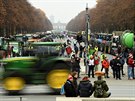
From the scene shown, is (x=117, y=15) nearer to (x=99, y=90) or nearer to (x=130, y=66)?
(x=130, y=66)

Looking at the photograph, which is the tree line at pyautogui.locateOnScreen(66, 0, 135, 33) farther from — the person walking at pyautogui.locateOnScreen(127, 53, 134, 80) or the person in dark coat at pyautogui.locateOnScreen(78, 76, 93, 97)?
the person in dark coat at pyautogui.locateOnScreen(78, 76, 93, 97)

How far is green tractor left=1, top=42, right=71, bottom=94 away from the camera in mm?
22703

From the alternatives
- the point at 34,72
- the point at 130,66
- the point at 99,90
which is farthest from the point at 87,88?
the point at 130,66

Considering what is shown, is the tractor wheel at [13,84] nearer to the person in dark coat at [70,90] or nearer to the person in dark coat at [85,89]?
the person in dark coat at [70,90]

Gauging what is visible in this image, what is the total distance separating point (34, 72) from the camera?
22734mm

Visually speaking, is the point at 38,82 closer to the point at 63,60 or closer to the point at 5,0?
the point at 63,60

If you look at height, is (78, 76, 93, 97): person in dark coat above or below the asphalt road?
above

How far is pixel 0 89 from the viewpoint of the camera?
25.0 meters

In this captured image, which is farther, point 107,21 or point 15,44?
point 107,21

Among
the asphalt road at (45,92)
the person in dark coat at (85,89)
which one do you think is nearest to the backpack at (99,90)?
the person in dark coat at (85,89)

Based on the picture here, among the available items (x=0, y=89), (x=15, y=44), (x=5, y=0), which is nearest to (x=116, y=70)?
(x=0, y=89)

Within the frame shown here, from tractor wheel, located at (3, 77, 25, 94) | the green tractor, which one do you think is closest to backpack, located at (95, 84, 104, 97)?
the green tractor

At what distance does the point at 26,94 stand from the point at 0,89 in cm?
249

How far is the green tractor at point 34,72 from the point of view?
2270 centimetres
